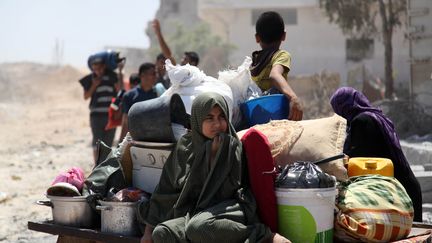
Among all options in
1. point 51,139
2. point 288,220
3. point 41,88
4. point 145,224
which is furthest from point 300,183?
point 41,88

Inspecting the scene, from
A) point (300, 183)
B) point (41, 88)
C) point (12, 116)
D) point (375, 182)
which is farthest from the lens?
point (41, 88)

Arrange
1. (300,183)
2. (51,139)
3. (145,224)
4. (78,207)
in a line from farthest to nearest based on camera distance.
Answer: (51,139)
(78,207)
(145,224)
(300,183)

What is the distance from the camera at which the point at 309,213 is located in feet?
12.0

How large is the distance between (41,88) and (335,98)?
44.8 m

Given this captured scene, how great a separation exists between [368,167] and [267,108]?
84 centimetres

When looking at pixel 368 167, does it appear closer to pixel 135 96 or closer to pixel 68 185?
pixel 68 185

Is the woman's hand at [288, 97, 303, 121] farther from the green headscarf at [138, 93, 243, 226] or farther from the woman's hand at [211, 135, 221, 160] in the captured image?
the woman's hand at [211, 135, 221, 160]

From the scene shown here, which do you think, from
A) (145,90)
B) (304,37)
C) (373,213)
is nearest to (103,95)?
(145,90)

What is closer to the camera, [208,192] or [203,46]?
[208,192]

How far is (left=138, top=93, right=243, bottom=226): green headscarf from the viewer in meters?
3.83

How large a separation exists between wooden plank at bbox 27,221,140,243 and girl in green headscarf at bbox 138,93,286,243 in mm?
206

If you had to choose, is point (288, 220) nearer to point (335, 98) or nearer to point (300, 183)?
point (300, 183)

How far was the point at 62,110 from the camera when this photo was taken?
3725 cm

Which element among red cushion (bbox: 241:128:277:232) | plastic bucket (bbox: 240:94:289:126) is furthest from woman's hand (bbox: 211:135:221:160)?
plastic bucket (bbox: 240:94:289:126)
